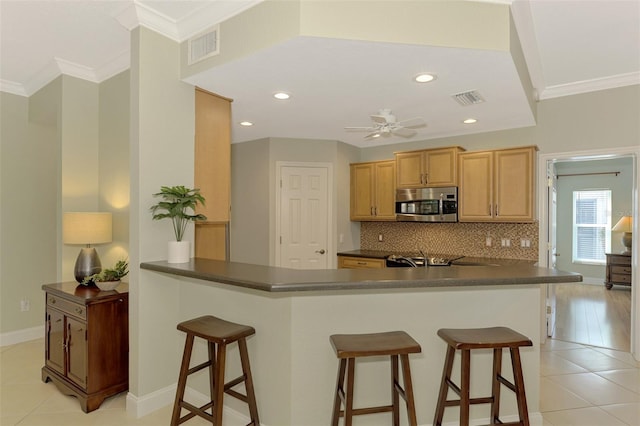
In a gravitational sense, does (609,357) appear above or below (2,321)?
below

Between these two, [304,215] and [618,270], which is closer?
[304,215]

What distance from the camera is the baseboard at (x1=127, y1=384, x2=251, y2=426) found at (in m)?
2.51

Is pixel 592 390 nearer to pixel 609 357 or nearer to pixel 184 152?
pixel 609 357

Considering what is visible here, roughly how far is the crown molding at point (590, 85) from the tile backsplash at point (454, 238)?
147 centimetres

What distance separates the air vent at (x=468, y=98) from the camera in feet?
10.6

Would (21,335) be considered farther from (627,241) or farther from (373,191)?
(627,241)

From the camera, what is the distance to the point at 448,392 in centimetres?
244

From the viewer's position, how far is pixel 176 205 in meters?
2.65

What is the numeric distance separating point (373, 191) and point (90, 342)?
A: 388 centimetres

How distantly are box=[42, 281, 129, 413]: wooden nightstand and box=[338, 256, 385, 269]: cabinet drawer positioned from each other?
294cm

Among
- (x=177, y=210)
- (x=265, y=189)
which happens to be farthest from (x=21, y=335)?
(x=265, y=189)

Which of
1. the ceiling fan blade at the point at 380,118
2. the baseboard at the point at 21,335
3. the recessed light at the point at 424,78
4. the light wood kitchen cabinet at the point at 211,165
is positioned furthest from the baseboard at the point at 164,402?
the recessed light at the point at 424,78

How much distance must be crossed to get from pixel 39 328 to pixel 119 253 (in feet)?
6.41

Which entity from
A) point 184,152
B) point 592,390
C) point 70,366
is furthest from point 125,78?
point 592,390
